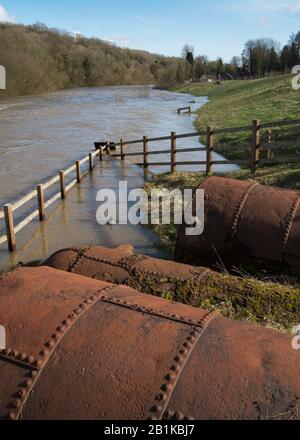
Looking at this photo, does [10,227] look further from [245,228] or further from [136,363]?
[136,363]

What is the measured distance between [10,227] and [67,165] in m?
11.2

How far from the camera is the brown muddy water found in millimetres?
10242

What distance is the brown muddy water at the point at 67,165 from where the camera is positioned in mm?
10242

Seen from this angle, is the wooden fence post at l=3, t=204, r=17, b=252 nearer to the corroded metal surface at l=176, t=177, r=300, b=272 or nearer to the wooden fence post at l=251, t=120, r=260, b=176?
the corroded metal surface at l=176, t=177, r=300, b=272

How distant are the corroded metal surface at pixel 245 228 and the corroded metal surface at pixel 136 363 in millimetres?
3234

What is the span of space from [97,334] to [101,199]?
11.2 meters

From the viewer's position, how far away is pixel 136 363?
2545 mm

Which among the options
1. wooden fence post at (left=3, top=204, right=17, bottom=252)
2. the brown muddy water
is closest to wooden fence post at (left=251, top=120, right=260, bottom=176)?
the brown muddy water

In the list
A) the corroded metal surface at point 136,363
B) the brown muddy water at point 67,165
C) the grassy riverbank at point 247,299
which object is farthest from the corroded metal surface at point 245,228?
the corroded metal surface at point 136,363

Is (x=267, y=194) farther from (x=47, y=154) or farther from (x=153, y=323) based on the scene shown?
(x=47, y=154)

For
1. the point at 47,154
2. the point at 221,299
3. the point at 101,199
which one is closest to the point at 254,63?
the point at 47,154

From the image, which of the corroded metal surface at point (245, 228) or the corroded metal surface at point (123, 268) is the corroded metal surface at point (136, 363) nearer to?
the corroded metal surface at point (123, 268)

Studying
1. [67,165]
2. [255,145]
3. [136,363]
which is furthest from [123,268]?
[67,165]

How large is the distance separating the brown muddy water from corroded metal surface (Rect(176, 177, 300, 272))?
2.72 metres
